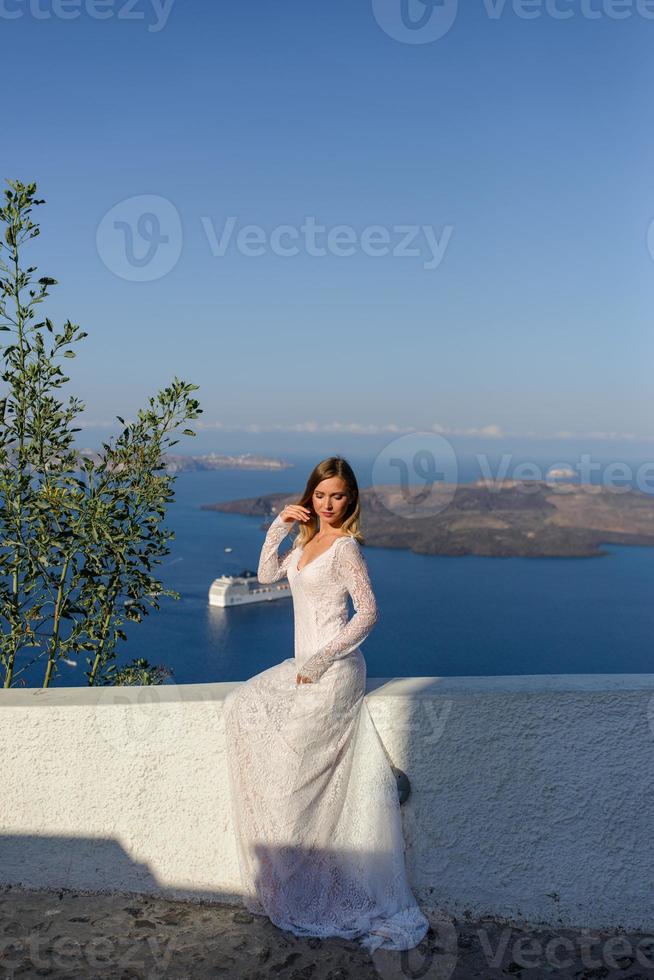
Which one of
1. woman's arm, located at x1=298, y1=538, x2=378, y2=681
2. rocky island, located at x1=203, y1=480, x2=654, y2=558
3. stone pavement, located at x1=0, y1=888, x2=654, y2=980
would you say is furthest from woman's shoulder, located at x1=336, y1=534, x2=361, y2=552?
rocky island, located at x1=203, y1=480, x2=654, y2=558

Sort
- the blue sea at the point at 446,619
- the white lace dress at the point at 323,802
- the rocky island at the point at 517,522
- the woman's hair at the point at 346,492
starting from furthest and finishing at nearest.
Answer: the rocky island at the point at 517,522, the blue sea at the point at 446,619, the woman's hair at the point at 346,492, the white lace dress at the point at 323,802

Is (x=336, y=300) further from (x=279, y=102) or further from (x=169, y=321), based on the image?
(x=279, y=102)

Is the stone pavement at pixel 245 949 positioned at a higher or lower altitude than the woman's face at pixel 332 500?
lower

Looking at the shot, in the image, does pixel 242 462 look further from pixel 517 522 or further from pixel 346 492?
pixel 346 492

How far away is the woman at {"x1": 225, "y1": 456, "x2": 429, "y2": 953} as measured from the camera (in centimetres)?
224

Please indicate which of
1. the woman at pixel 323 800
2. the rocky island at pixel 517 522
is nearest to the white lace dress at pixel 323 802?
the woman at pixel 323 800

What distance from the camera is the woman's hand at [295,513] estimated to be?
2490 millimetres

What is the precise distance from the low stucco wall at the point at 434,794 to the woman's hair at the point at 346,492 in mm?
468

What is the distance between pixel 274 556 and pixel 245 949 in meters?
1.04

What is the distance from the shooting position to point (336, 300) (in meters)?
67.2

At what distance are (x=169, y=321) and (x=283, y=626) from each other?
2808 centimetres

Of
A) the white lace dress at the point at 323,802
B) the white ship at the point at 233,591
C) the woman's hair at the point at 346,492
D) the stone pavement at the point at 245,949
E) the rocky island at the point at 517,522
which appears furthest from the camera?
the rocky island at the point at 517,522

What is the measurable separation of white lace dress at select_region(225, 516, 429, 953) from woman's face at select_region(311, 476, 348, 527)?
20 cm

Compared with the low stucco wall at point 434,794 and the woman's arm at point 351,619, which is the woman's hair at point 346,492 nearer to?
the woman's arm at point 351,619
